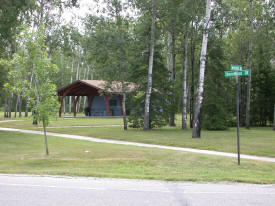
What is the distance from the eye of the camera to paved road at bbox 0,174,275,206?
19.7ft

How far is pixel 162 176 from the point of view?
8992 millimetres

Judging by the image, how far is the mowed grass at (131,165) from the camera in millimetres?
9223

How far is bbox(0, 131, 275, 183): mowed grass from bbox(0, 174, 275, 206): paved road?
0.88 metres

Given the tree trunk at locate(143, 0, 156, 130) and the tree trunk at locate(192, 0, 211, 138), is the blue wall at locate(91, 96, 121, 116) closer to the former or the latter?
the tree trunk at locate(143, 0, 156, 130)

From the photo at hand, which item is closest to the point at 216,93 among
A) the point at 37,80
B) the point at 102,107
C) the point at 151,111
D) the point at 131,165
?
the point at 151,111

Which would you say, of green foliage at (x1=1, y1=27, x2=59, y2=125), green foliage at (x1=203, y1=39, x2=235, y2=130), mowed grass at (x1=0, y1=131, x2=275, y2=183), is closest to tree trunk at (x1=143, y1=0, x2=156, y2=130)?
green foliage at (x1=203, y1=39, x2=235, y2=130)

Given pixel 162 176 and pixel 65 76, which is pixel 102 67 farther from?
pixel 65 76

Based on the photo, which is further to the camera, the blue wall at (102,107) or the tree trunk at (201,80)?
the blue wall at (102,107)

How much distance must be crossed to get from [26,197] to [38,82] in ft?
28.3

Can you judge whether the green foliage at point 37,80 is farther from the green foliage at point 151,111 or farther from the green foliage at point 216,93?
the green foliage at point 216,93

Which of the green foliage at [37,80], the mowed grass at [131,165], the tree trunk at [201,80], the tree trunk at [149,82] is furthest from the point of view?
the tree trunk at [149,82]

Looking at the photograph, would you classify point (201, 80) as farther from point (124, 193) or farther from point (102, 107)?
point (102, 107)

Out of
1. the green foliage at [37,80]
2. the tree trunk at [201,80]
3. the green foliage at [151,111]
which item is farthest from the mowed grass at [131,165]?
the green foliage at [151,111]

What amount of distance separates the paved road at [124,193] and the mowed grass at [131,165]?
2.88 ft
